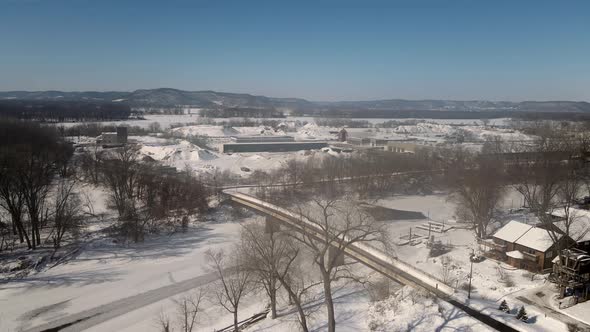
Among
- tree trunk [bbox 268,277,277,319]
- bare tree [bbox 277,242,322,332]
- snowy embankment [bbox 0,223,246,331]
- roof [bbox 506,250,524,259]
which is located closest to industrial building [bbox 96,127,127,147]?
snowy embankment [bbox 0,223,246,331]

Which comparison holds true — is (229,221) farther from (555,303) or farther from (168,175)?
(555,303)

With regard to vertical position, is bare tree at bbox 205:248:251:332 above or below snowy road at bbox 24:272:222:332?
above

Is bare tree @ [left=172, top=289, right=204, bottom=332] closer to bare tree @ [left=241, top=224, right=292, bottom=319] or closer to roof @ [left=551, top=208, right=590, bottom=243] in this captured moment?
bare tree @ [left=241, top=224, right=292, bottom=319]

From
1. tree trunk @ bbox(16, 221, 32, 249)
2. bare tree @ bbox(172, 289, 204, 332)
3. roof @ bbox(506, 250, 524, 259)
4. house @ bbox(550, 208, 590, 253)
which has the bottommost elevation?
bare tree @ bbox(172, 289, 204, 332)

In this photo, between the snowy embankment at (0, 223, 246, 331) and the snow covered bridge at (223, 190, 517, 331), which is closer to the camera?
the snow covered bridge at (223, 190, 517, 331)

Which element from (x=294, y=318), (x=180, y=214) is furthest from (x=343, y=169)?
(x=294, y=318)
